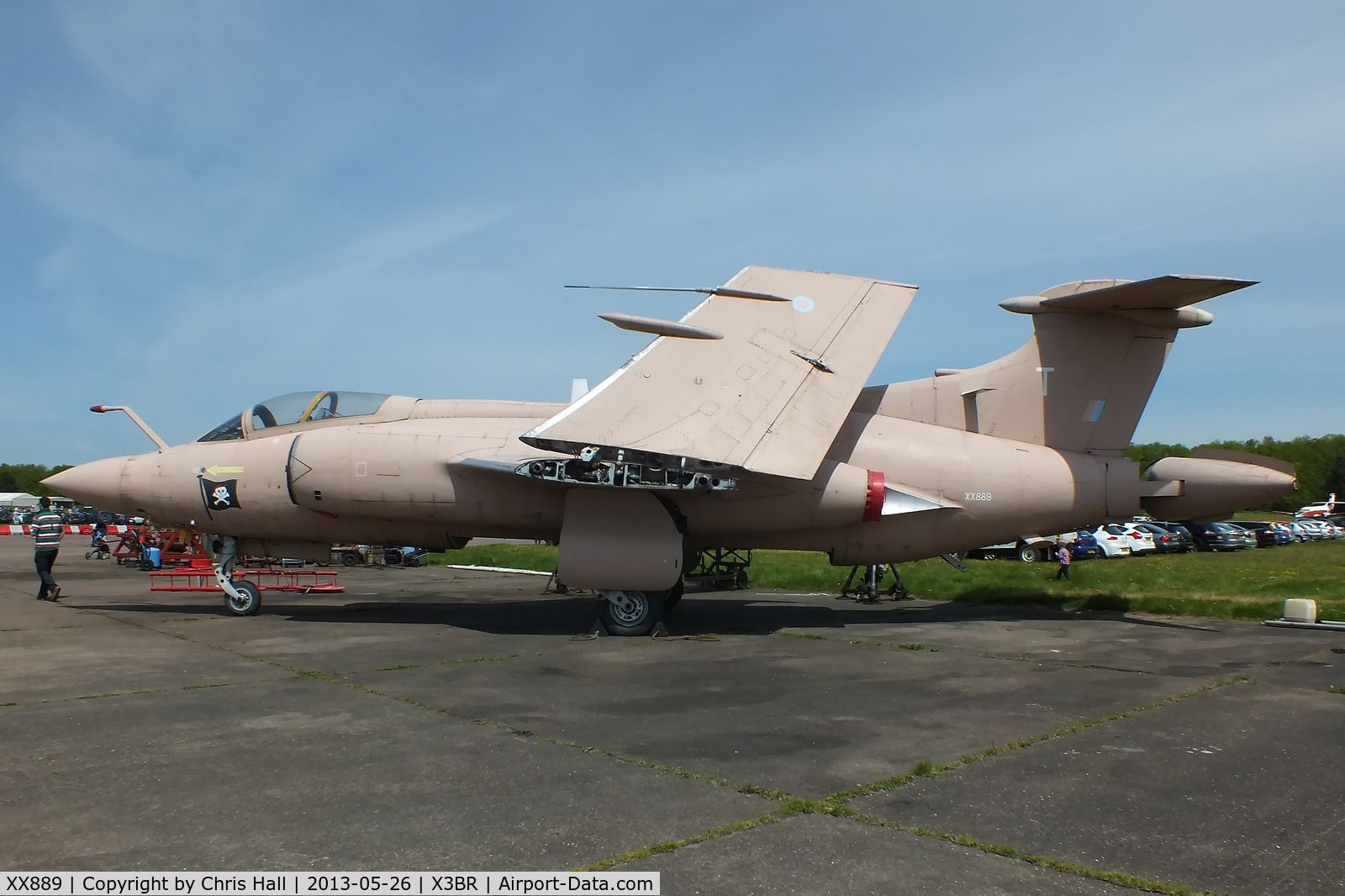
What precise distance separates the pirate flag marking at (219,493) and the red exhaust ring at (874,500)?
10028mm

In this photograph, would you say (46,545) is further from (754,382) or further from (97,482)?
(754,382)

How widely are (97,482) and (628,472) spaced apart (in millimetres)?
9696

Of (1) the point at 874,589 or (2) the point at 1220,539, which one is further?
(2) the point at 1220,539

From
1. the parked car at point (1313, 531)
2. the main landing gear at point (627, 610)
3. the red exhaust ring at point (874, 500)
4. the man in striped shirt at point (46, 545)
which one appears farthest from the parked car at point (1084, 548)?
the man in striped shirt at point (46, 545)

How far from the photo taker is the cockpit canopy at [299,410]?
14.0 m

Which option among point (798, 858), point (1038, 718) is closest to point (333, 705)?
point (798, 858)

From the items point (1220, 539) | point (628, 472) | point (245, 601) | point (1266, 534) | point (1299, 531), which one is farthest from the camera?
point (1299, 531)

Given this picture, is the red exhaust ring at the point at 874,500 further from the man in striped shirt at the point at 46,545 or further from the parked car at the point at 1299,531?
the parked car at the point at 1299,531

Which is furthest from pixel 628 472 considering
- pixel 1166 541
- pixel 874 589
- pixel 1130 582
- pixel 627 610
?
pixel 1166 541

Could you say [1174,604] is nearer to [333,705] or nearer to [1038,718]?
[1038,718]

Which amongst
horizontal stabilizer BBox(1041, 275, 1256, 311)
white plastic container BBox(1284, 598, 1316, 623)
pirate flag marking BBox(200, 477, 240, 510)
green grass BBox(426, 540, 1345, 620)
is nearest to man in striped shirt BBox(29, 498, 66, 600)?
pirate flag marking BBox(200, 477, 240, 510)

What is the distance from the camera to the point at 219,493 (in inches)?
549

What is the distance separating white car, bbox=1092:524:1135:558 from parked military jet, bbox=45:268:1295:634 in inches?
927

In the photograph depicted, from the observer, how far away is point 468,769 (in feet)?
18.0
